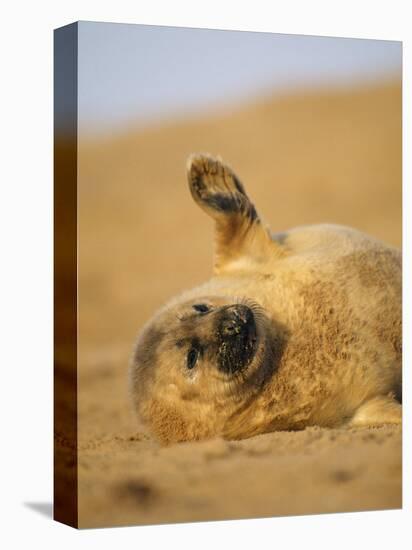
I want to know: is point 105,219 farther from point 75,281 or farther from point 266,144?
point 266,144

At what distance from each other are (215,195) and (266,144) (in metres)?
4.00

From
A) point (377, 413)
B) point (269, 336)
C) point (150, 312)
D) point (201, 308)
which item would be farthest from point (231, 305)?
point (150, 312)

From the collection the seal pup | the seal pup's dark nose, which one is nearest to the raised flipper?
the seal pup

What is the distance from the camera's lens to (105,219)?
9.27 m

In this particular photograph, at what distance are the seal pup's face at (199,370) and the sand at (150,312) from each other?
18 cm

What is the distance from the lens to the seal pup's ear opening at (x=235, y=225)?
32.9 ft

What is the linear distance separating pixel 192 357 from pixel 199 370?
0.34 ft

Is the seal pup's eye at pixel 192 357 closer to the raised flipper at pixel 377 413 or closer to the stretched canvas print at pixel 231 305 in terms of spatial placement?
the stretched canvas print at pixel 231 305

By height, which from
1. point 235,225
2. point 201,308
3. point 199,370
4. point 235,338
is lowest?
point 199,370

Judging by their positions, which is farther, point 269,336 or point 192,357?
point 269,336

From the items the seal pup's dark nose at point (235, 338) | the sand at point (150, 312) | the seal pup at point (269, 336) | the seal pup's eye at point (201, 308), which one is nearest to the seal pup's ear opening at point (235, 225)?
the seal pup at point (269, 336)

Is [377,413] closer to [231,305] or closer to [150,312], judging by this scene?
[231,305]

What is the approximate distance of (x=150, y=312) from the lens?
42.5 feet

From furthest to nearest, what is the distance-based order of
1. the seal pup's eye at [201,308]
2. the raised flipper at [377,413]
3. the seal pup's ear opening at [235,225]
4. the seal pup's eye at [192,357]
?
1. the seal pup's ear opening at [235,225]
2. the raised flipper at [377,413]
3. the seal pup's eye at [201,308]
4. the seal pup's eye at [192,357]
